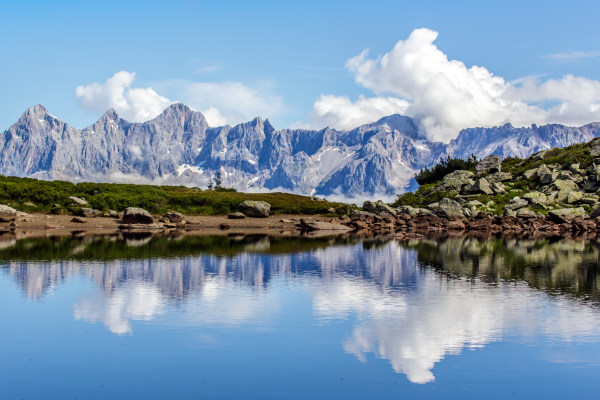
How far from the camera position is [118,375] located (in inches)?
651

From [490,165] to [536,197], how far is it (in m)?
24.3

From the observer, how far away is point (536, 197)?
90.8m

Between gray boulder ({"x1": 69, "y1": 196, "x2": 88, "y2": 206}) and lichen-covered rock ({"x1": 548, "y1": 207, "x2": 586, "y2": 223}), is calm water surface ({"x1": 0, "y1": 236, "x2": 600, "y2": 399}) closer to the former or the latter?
lichen-covered rock ({"x1": 548, "y1": 207, "x2": 586, "y2": 223})

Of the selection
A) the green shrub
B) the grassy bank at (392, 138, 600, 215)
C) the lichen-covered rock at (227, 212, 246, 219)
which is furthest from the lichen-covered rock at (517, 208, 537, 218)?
the lichen-covered rock at (227, 212, 246, 219)

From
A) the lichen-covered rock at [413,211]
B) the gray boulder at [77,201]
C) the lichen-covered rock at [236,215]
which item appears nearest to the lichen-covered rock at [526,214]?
the lichen-covered rock at [413,211]

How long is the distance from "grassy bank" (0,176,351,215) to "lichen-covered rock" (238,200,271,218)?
268 cm

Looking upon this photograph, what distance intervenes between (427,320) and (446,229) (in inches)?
2491

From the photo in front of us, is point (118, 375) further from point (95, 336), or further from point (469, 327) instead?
point (469, 327)

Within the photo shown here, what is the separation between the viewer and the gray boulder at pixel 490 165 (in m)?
113

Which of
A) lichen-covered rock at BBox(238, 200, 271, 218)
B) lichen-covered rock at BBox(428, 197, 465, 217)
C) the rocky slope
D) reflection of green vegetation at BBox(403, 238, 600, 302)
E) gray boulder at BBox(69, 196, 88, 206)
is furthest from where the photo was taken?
lichen-covered rock at BBox(238, 200, 271, 218)

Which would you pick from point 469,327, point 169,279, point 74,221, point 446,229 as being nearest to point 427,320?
point 469,327

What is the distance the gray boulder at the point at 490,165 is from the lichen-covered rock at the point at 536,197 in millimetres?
21158

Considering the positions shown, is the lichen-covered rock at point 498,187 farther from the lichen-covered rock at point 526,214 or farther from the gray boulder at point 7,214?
the gray boulder at point 7,214

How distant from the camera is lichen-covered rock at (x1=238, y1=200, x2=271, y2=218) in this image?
3846 inches
